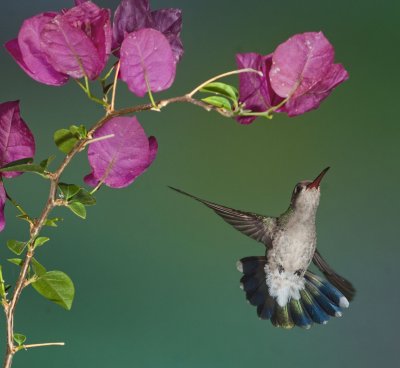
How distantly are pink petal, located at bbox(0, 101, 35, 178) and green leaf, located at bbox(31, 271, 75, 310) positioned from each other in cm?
12

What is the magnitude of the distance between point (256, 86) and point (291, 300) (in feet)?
1.76

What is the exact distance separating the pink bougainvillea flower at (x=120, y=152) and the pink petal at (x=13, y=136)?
67mm

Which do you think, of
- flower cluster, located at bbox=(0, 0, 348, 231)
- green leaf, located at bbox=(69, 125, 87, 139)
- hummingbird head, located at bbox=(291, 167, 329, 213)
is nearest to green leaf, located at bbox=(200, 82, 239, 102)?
flower cluster, located at bbox=(0, 0, 348, 231)

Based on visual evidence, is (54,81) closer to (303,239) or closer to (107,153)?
(107,153)

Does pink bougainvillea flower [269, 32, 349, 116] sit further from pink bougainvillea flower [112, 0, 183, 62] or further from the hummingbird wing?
the hummingbird wing

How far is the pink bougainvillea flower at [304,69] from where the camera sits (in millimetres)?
469

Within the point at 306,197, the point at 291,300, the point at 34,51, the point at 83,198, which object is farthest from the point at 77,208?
the point at 291,300

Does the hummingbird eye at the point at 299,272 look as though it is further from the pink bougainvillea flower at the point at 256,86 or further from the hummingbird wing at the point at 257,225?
the pink bougainvillea flower at the point at 256,86

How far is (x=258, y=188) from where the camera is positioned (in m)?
1.64

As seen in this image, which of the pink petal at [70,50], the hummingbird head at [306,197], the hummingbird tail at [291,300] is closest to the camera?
the pink petal at [70,50]

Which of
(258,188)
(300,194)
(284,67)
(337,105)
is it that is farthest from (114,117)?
(337,105)

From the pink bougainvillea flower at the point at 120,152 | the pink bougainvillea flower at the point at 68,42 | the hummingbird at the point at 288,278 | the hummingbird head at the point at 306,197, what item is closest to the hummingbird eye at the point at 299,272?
the hummingbird at the point at 288,278

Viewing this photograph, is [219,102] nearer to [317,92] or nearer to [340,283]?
[317,92]

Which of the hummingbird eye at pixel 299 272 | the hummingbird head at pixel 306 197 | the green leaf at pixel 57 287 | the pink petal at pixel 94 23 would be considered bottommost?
the green leaf at pixel 57 287
